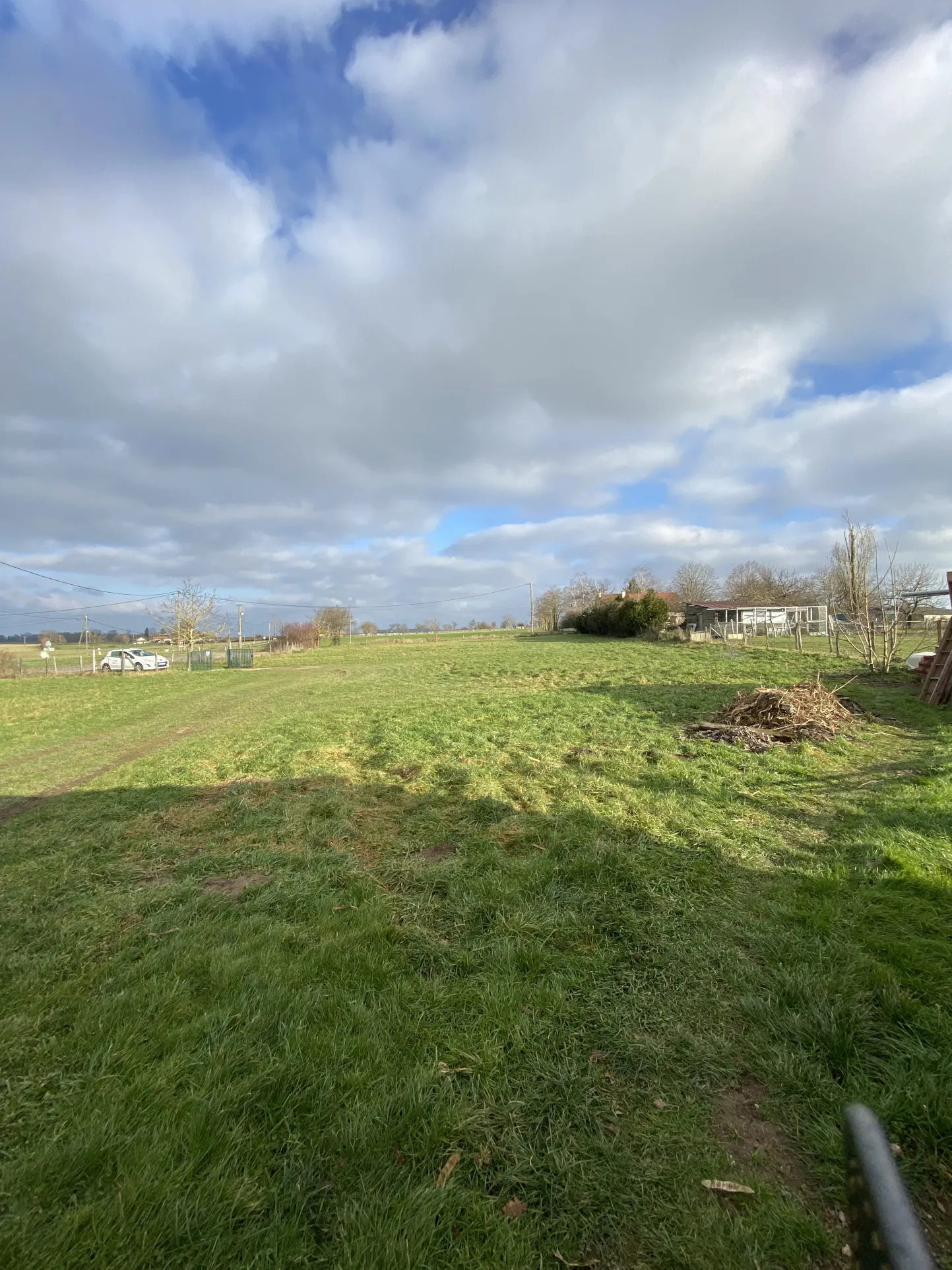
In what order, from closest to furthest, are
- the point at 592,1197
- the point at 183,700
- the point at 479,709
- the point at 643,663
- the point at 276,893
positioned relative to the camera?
the point at 592,1197 → the point at 276,893 → the point at 479,709 → the point at 183,700 → the point at 643,663

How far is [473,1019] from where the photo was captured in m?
2.74

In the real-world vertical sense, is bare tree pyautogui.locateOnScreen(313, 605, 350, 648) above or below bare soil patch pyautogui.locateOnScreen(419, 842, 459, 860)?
above

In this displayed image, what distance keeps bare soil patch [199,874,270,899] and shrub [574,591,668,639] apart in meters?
37.1

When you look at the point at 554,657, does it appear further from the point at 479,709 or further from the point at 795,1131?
the point at 795,1131

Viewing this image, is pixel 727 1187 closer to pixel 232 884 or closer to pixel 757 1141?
pixel 757 1141

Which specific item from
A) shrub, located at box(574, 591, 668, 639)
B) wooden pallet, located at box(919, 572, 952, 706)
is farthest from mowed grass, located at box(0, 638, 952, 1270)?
shrub, located at box(574, 591, 668, 639)

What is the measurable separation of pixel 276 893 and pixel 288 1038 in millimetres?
1728

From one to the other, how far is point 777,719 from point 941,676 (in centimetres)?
507

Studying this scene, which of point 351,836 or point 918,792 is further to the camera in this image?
point 918,792

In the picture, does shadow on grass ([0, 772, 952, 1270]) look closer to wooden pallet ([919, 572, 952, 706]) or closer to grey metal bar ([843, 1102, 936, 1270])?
grey metal bar ([843, 1102, 936, 1270])

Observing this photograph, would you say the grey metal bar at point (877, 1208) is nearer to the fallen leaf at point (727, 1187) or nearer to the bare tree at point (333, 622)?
→ the fallen leaf at point (727, 1187)

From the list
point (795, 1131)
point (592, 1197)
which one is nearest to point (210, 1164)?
point (592, 1197)

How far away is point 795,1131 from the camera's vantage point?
2102 mm

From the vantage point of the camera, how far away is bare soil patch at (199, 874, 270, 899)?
427cm
